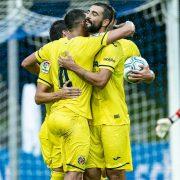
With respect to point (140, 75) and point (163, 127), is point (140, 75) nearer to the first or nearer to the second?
point (140, 75)

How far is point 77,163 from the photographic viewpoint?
825 cm

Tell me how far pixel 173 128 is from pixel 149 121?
2607mm

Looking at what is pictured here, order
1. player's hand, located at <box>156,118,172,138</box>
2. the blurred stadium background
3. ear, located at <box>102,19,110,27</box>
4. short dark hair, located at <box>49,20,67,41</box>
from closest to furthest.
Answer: ear, located at <box>102,19,110,27</box>
short dark hair, located at <box>49,20,67,41</box>
player's hand, located at <box>156,118,172,138</box>
the blurred stadium background

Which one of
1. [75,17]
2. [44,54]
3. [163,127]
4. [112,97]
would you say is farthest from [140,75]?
[163,127]

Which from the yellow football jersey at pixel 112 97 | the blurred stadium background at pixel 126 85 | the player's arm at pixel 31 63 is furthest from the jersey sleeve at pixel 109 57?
the blurred stadium background at pixel 126 85

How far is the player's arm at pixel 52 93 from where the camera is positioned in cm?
828

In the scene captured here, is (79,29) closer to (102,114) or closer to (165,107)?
(102,114)

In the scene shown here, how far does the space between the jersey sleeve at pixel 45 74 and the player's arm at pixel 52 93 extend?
0.09 ft

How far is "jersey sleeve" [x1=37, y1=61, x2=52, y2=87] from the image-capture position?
850 centimetres

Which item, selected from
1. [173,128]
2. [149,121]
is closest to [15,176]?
[173,128]

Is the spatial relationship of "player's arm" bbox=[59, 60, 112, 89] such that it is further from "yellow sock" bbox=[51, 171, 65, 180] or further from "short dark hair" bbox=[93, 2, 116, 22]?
"yellow sock" bbox=[51, 171, 65, 180]

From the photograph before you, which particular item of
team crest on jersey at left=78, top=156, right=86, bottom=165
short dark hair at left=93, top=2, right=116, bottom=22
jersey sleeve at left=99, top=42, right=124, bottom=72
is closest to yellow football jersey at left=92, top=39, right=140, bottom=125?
jersey sleeve at left=99, top=42, right=124, bottom=72

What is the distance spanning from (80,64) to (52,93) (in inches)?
14.8

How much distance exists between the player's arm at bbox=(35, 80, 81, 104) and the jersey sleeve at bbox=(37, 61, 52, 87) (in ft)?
0.09
